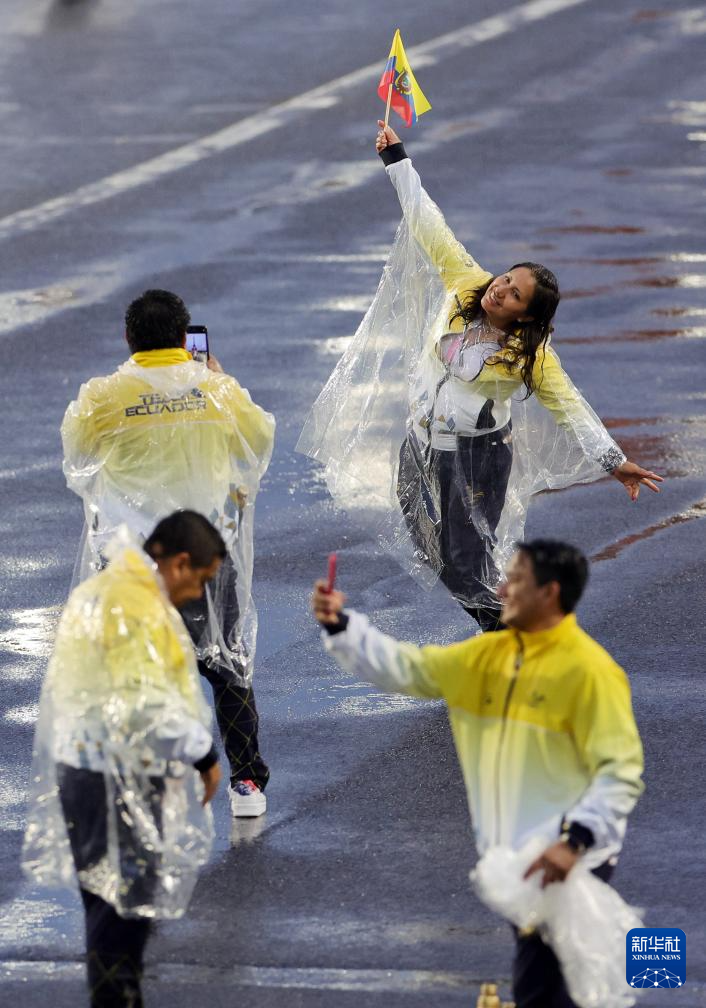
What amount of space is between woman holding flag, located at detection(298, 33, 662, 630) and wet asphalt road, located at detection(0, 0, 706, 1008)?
2.79 feet

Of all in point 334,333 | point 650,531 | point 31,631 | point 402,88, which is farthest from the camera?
point 334,333

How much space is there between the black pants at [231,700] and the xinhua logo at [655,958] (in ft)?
5.65

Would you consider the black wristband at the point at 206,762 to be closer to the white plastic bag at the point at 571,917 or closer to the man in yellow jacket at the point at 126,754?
the man in yellow jacket at the point at 126,754

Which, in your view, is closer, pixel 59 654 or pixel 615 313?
pixel 59 654

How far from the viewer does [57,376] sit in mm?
12766

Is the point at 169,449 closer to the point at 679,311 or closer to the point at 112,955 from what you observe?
the point at 112,955

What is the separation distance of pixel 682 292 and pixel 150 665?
35.4ft

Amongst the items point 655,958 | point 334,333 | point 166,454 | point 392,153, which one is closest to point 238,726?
point 166,454

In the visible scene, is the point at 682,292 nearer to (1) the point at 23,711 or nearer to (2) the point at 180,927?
(1) the point at 23,711

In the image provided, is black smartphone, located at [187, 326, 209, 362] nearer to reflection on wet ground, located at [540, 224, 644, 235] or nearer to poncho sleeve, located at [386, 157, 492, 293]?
poncho sleeve, located at [386, 157, 492, 293]

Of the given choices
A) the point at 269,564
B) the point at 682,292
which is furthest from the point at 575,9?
the point at 269,564

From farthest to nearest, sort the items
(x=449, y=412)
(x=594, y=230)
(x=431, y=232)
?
(x=594, y=230) → (x=431, y=232) → (x=449, y=412)

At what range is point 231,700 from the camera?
6.66 m

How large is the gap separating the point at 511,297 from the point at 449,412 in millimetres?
601
